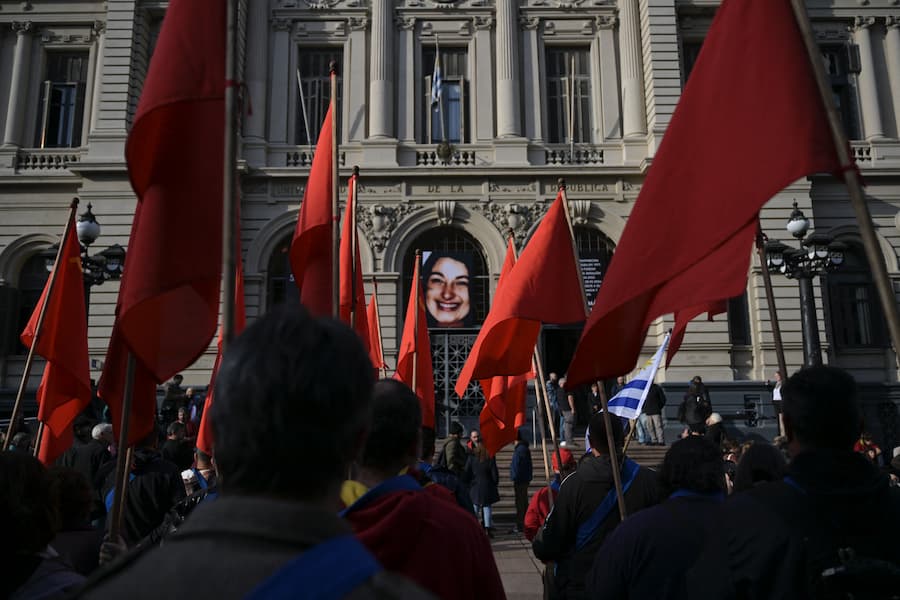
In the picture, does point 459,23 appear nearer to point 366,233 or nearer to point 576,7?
point 576,7

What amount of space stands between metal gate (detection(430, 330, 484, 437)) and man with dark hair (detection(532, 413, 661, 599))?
14572 mm

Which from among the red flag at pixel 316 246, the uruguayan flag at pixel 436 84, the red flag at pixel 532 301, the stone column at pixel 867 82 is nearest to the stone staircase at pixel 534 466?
the red flag at pixel 532 301

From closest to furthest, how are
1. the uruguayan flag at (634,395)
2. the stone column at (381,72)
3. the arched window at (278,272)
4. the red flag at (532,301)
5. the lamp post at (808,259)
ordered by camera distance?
the red flag at (532,301) < the uruguayan flag at (634,395) < the lamp post at (808,259) < the arched window at (278,272) < the stone column at (381,72)

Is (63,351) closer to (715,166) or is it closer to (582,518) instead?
(582,518)

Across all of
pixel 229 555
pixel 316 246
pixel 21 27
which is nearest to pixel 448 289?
pixel 316 246

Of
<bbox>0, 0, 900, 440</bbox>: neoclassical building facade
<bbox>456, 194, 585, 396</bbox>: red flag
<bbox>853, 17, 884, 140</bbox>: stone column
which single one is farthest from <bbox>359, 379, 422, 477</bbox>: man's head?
<bbox>853, 17, 884, 140</bbox>: stone column

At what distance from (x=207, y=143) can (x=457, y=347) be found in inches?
623

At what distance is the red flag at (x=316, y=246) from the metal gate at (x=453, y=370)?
12.5 metres

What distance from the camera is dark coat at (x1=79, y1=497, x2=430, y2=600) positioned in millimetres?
1142

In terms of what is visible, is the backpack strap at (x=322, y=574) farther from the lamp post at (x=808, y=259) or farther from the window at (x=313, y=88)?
the window at (x=313, y=88)

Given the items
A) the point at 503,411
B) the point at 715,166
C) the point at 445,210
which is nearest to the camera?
the point at 715,166

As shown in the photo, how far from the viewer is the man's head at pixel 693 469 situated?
9.62ft

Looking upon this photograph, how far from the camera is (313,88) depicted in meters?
21.1

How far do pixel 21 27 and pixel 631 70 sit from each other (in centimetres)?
1721
